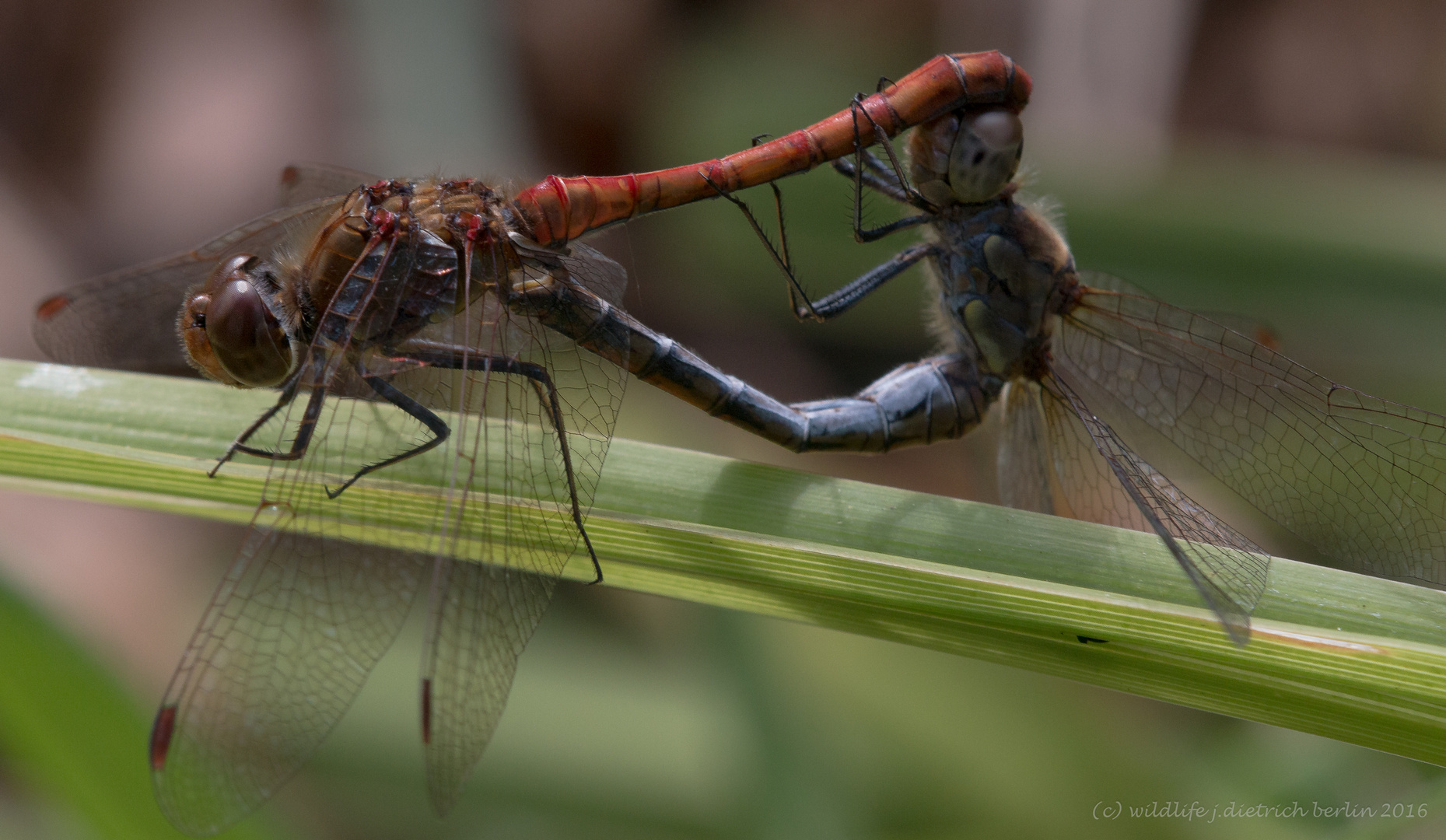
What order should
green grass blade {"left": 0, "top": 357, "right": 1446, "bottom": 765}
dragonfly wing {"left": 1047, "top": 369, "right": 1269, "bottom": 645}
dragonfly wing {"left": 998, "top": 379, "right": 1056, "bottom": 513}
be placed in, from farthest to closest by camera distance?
1. dragonfly wing {"left": 998, "top": 379, "right": 1056, "bottom": 513}
2. dragonfly wing {"left": 1047, "top": 369, "right": 1269, "bottom": 645}
3. green grass blade {"left": 0, "top": 357, "right": 1446, "bottom": 765}

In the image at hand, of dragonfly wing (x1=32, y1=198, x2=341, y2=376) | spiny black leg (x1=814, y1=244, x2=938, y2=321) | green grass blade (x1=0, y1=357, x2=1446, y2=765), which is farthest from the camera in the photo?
dragonfly wing (x1=32, y1=198, x2=341, y2=376)

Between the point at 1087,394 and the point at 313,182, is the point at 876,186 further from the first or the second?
the point at 313,182

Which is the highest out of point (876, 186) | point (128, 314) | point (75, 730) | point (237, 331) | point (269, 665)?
point (876, 186)

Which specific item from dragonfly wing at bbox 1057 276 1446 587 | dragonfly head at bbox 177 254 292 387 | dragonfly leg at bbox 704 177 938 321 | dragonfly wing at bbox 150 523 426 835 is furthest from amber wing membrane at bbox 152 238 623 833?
dragonfly wing at bbox 1057 276 1446 587

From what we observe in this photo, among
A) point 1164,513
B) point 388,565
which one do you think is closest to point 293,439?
point 388,565

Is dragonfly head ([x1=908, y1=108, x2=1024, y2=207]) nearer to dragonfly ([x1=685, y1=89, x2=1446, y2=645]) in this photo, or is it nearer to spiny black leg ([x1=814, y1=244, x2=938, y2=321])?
dragonfly ([x1=685, y1=89, x2=1446, y2=645])

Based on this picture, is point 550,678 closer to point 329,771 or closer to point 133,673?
point 329,771

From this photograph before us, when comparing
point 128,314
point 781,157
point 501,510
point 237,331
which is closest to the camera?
point 501,510

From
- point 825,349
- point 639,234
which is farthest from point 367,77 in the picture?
point 825,349

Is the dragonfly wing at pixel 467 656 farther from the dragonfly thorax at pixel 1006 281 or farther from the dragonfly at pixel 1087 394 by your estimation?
the dragonfly thorax at pixel 1006 281
